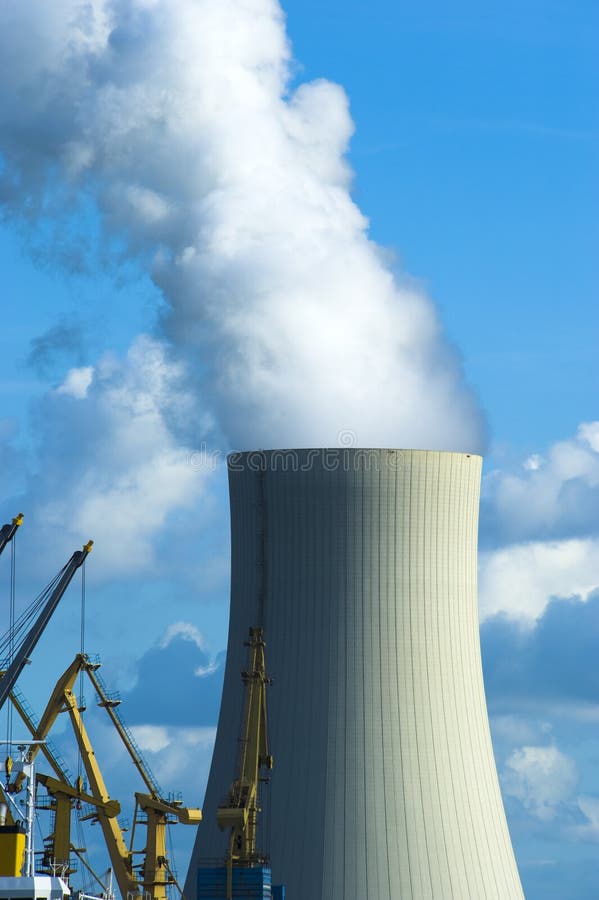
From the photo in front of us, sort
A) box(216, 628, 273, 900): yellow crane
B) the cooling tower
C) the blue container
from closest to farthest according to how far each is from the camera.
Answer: the blue container
the cooling tower
box(216, 628, 273, 900): yellow crane

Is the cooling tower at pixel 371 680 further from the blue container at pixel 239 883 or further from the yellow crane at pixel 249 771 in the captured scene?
the blue container at pixel 239 883

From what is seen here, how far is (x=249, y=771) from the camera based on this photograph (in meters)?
39.9

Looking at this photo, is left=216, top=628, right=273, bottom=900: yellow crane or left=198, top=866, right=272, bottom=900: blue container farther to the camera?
left=216, top=628, right=273, bottom=900: yellow crane

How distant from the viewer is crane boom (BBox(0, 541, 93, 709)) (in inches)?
1688

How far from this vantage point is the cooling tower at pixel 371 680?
128 feet

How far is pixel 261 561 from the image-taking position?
40469mm

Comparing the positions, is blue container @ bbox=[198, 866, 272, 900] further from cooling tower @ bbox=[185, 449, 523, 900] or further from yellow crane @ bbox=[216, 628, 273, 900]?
cooling tower @ bbox=[185, 449, 523, 900]

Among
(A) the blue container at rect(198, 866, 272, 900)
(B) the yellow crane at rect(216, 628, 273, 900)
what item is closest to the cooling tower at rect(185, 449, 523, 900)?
(B) the yellow crane at rect(216, 628, 273, 900)

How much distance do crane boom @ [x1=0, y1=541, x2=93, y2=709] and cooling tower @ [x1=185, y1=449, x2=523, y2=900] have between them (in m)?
4.32

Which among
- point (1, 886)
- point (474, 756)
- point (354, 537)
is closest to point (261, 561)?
point (354, 537)

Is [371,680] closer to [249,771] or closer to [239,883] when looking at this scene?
[249,771]

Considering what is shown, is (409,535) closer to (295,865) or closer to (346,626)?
(346,626)

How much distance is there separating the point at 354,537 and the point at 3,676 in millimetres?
7959

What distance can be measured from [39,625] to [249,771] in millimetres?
5653
